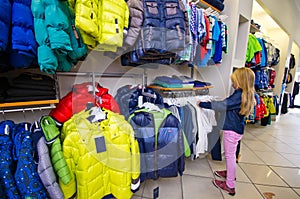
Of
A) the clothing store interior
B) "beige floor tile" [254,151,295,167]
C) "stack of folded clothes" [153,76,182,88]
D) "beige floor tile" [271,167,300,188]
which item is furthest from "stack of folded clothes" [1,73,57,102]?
"beige floor tile" [254,151,295,167]

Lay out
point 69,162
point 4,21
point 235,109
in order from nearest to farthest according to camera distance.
Result: 1. point 4,21
2. point 69,162
3. point 235,109

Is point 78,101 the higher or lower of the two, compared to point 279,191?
higher

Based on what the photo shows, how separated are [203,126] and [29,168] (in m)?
1.58

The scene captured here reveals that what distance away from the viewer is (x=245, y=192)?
1.63 m

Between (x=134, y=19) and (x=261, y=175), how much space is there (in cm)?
227

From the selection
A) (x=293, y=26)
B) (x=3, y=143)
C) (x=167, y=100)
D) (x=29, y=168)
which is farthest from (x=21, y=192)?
(x=293, y=26)

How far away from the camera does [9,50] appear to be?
91 cm

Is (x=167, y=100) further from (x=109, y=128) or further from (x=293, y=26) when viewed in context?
(x=293, y=26)

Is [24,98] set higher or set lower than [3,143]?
higher

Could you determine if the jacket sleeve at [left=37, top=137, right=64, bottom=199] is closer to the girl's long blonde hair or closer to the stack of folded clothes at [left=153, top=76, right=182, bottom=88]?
the stack of folded clothes at [left=153, top=76, right=182, bottom=88]

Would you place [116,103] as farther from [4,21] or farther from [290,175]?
[290,175]

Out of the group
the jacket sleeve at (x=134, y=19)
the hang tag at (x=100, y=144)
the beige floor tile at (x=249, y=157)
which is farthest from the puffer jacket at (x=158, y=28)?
the beige floor tile at (x=249, y=157)

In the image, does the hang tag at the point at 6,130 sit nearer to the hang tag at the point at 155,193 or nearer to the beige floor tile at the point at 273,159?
the hang tag at the point at 155,193

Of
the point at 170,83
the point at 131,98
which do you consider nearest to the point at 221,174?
the point at 170,83
